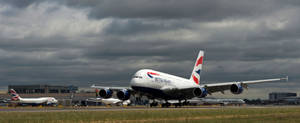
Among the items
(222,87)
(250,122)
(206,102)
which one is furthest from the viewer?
(206,102)

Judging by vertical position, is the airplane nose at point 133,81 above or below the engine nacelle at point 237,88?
above

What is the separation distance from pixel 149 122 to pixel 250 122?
329 inches

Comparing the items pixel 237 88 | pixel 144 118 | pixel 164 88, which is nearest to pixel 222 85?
pixel 237 88

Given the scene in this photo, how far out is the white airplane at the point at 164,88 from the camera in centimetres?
7729

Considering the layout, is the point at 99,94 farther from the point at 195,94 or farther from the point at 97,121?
the point at 97,121

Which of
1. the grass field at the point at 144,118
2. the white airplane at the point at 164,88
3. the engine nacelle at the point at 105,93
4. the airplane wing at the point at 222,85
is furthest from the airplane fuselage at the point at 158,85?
the grass field at the point at 144,118

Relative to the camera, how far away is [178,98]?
277 ft

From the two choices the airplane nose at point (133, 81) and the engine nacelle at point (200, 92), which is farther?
the engine nacelle at point (200, 92)

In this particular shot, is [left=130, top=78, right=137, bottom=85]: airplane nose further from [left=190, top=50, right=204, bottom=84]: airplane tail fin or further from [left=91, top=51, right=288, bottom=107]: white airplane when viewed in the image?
[left=190, top=50, right=204, bottom=84]: airplane tail fin

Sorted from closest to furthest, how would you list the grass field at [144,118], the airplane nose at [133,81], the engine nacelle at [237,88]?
the grass field at [144,118] < the airplane nose at [133,81] < the engine nacelle at [237,88]

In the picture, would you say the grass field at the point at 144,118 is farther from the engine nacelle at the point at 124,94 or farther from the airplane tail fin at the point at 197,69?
the airplane tail fin at the point at 197,69

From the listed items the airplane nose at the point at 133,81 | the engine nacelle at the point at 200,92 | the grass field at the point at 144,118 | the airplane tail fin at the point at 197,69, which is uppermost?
the airplane tail fin at the point at 197,69

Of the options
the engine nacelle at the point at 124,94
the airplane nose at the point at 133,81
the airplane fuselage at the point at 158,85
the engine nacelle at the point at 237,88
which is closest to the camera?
the airplane nose at the point at 133,81

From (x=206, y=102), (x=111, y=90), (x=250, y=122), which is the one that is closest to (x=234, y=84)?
(x=111, y=90)
